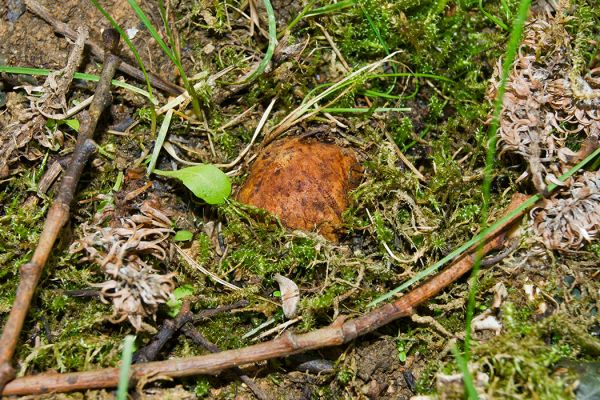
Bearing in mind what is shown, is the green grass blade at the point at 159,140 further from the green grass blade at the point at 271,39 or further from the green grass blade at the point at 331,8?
the green grass blade at the point at 331,8

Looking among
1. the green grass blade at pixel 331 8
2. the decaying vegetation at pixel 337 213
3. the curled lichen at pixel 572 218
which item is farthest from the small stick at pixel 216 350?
the green grass blade at pixel 331 8

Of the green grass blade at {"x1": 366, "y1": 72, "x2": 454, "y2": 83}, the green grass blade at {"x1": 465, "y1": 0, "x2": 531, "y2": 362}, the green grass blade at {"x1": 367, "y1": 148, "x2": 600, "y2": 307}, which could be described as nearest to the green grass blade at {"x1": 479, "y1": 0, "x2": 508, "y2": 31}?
the green grass blade at {"x1": 366, "y1": 72, "x2": 454, "y2": 83}

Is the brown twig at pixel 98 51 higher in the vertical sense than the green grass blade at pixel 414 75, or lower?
higher

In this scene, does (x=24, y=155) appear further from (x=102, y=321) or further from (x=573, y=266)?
(x=573, y=266)

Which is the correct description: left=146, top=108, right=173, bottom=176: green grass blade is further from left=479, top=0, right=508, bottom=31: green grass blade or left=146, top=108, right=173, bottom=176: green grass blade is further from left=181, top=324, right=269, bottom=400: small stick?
left=479, top=0, right=508, bottom=31: green grass blade

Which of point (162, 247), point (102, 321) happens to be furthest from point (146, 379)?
point (162, 247)

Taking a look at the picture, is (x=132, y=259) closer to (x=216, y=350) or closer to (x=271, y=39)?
(x=216, y=350)
